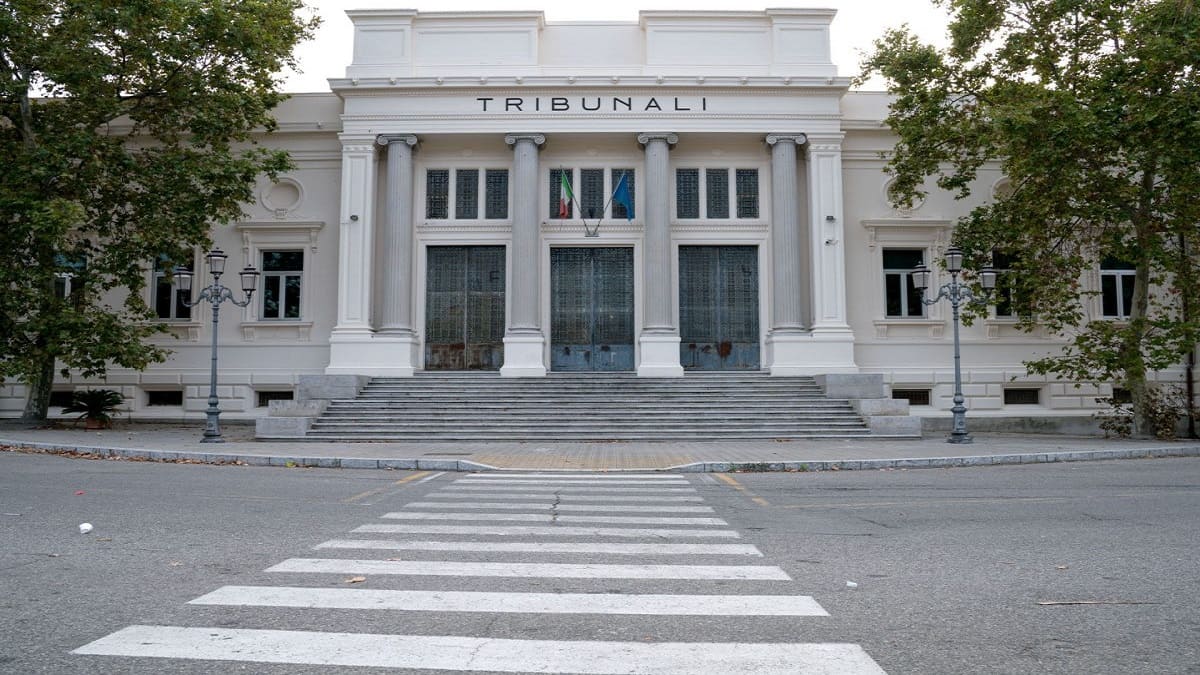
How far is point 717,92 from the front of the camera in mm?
27188

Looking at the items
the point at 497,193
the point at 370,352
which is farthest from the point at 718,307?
the point at 370,352

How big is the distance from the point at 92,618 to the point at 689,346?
77.6ft

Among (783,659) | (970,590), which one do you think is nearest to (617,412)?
(970,590)

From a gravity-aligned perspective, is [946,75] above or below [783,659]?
above

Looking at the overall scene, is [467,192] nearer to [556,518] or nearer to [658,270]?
[658,270]

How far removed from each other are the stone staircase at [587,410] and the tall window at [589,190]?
236 inches

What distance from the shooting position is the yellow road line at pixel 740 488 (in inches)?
443

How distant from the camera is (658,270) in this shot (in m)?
26.6

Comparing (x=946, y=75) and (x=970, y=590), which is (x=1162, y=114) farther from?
(x=970, y=590)

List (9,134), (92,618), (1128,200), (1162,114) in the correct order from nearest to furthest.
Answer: (92,618) < (1162,114) < (1128,200) < (9,134)

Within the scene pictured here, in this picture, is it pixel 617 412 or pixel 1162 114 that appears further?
pixel 617 412

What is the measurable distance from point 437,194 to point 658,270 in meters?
7.71

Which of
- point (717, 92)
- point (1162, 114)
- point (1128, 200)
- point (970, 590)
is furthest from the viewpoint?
point (717, 92)

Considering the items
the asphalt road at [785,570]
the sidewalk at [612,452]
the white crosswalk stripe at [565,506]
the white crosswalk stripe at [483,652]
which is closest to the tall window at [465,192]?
the sidewalk at [612,452]
